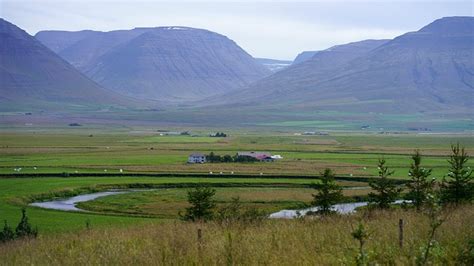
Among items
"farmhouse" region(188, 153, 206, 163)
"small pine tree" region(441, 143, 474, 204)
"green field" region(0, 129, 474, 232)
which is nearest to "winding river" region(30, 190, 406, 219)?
"green field" region(0, 129, 474, 232)

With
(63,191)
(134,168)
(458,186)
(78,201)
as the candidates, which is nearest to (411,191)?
(458,186)

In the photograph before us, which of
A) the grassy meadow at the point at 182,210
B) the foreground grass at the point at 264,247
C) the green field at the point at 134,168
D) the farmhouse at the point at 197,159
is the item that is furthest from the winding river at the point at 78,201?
the foreground grass at the point at 264,247

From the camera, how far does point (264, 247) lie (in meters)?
11.0

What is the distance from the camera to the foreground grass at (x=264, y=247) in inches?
390

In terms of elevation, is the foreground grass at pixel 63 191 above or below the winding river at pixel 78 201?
above

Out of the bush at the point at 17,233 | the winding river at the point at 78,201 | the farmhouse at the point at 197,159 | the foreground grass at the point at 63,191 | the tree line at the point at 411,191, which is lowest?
the winding river at the point at 78,201

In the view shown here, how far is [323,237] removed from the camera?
40.6 feet

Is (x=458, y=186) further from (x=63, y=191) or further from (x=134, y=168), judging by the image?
(x=134, y=168)

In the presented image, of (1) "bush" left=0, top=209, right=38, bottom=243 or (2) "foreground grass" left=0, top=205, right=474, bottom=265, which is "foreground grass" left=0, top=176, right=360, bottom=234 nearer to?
(1) "bush" left=0, top=209, right=38, bottom=243

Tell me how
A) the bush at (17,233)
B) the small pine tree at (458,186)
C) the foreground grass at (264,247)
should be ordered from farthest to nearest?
1. the small pine tree at (458,186)
2. the bush at (17,233)
3. the foreground grass at (264,247)

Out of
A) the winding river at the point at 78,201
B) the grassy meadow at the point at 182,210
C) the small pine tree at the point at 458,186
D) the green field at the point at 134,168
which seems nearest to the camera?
the grassy meadow at the point at 182,210

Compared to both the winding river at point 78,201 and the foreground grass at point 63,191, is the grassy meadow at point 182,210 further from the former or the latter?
the winding river at point 78,201

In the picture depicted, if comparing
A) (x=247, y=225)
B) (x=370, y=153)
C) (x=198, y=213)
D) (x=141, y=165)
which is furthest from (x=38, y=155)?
(x=247, y=225)

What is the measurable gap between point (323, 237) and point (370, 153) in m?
97.6
